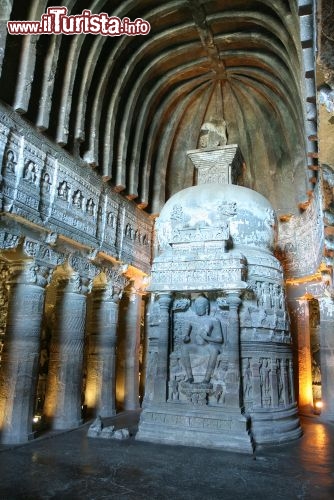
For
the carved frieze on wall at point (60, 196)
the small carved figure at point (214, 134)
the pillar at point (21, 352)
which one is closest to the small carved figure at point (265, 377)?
the pillar at point (21, 352)

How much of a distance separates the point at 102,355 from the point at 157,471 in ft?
18.8

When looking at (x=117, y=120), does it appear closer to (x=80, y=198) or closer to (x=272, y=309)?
(x=80, y=198)

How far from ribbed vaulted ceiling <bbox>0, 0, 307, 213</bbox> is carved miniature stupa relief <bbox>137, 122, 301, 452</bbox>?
404 centimetres

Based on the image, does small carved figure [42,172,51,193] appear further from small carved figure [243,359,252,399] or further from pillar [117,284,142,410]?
small carved figure [243,359,252,399]

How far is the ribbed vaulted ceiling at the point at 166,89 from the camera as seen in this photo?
30.7ft

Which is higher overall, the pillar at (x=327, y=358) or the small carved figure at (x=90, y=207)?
the small carved figure at (x=90, y=207)

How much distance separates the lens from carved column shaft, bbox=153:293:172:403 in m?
8.45

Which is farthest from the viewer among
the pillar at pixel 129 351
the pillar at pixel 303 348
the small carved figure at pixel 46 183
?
the pillar at pixel 129 351

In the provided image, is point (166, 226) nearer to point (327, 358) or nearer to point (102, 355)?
point (102, 355)

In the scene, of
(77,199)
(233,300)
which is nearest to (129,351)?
(77,199)

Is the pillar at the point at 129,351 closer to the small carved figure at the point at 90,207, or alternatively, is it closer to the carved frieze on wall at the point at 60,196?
the carved frieze on wall at the point at 60,196

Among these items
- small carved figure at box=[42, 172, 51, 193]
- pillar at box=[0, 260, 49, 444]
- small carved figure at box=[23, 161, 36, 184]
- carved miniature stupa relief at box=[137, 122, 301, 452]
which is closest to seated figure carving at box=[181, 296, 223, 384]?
carved miniature stupa relief at box=[137, 122, 301, 452]

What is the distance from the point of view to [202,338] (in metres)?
8.63

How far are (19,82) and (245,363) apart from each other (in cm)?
784
